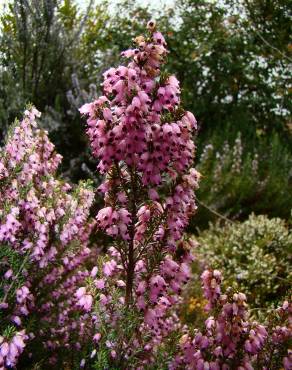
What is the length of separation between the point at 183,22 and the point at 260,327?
8.30 m

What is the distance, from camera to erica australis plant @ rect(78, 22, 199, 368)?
2.59 meters

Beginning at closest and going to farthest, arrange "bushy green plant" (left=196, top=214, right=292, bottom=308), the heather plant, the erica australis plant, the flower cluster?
the erica australis plant < the flower cluster < the heather plant < "bushy green plant" (left=196, top=214, right=292, bottom=308)

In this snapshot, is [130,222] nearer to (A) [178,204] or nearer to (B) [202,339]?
A: (A) [178,204]

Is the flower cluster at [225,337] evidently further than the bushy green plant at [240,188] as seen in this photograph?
No

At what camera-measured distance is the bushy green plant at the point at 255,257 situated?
491 centimetres

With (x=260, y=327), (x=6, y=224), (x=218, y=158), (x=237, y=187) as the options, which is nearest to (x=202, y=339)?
(x=260, y=327)

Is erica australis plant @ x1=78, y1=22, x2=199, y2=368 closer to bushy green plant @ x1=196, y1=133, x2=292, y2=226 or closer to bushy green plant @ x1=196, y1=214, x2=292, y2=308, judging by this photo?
bushy green plant @ x1=196, y1=214, x2=292, y2=308

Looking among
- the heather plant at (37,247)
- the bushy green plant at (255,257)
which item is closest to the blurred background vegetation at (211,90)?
the bushy green plant at (255,257)

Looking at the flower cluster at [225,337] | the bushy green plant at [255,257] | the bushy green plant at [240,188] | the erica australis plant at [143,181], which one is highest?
the erica australis plant at [143,181]

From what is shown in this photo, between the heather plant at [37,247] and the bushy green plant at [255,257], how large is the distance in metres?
1.59

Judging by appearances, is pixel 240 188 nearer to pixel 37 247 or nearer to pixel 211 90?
pixel 211 90

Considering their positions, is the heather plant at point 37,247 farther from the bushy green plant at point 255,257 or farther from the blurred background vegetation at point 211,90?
the bushy green plant at point 255,257

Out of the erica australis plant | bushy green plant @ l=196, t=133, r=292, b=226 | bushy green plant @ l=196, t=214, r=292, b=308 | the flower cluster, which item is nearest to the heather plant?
the erica australis plant

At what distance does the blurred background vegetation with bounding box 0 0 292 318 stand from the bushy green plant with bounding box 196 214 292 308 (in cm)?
1
